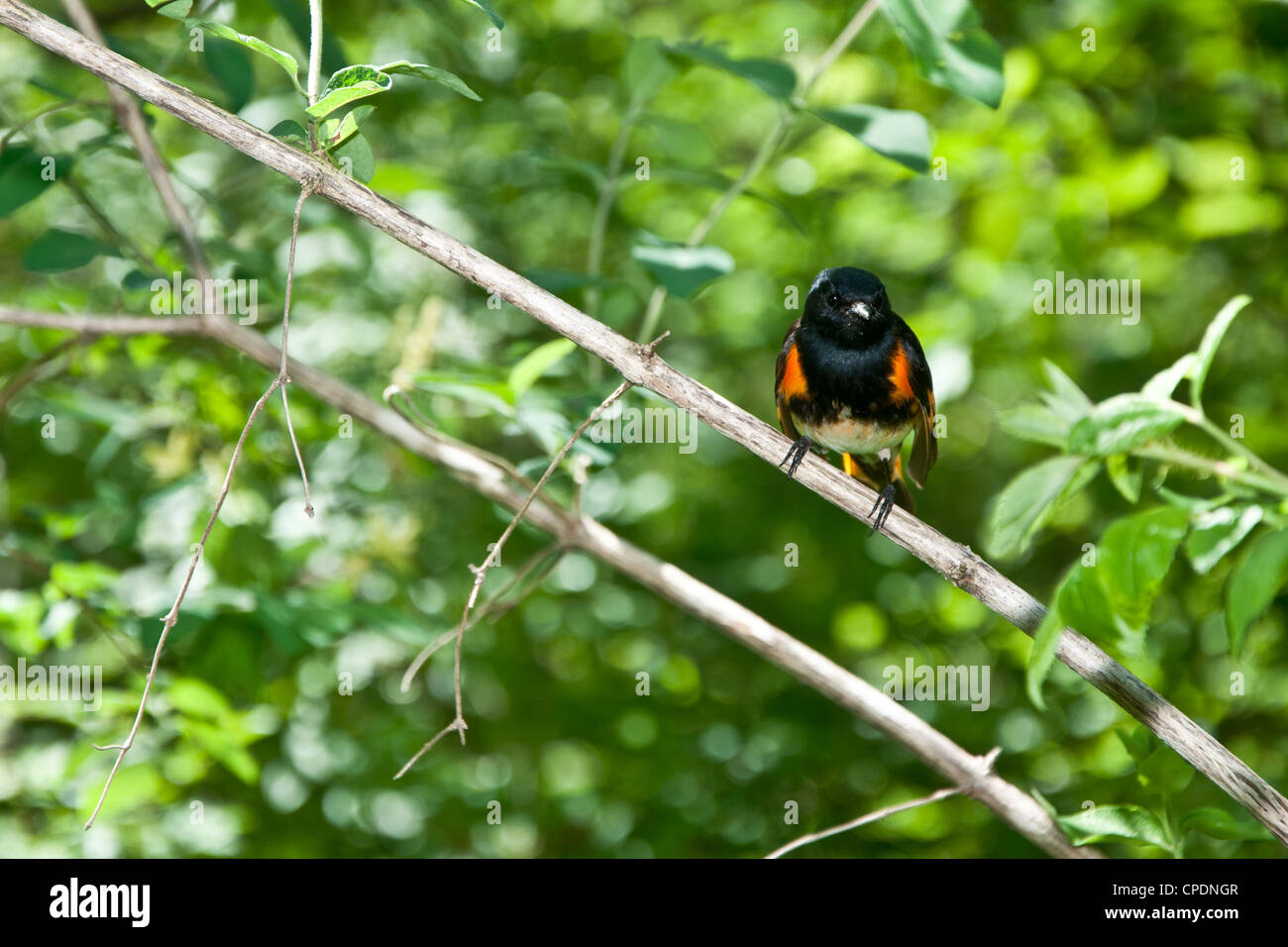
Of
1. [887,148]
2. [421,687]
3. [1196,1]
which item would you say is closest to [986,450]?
[1196,1]

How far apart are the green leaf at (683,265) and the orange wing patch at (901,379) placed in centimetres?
84

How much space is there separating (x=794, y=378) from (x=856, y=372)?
0.19 m

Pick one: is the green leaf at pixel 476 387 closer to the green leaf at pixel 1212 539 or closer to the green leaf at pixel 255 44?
the green leaf at pixel 255 44

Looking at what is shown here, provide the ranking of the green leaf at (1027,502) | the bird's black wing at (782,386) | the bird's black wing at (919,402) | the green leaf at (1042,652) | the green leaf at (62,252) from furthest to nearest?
the bird's black wing at (782,386) < the bird's black wing at (919,402) < the green leaf at (62,252) < the green leaf at (1027,502) < the green leaf at (1042,652)

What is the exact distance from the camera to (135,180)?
13.9 ft

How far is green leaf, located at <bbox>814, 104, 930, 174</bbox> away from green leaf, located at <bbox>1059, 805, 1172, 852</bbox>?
136 centimetres

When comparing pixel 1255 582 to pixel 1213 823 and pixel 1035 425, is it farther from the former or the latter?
pixel 1213 823

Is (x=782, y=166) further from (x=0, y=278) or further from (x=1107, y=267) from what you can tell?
(x=0, y=278)

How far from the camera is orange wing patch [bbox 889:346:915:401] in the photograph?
290cm

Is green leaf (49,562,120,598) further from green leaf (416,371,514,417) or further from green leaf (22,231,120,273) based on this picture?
green leaf (416,371,514,417)

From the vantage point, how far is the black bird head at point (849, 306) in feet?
9.31

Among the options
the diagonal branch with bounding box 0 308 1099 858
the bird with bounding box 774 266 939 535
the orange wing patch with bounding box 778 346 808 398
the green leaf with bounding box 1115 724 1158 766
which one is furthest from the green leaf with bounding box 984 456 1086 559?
the orange wing patch with bounding box 778 346 808 398

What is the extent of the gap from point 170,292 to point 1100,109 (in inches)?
135

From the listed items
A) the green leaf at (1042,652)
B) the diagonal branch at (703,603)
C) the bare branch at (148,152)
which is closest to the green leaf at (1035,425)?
the green leaf at (1042,652)
